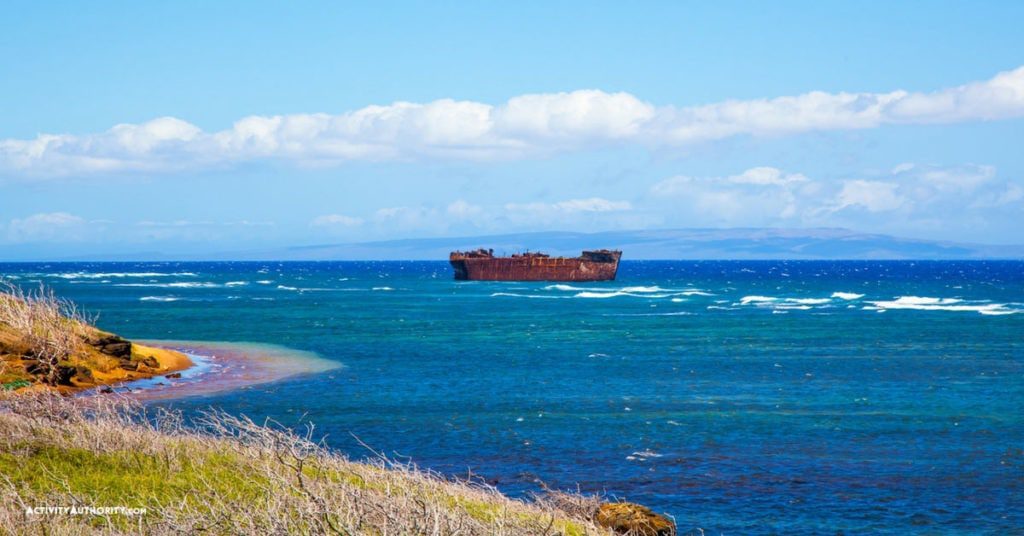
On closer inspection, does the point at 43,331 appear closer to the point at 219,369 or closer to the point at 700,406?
the point at 219,369

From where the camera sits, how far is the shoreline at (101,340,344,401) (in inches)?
1361

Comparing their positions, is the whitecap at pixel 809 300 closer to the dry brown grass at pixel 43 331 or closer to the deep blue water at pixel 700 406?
the deep blue water at pixel 700 406

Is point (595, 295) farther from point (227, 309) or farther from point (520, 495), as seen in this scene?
point (520, 495)

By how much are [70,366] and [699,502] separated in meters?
23.7

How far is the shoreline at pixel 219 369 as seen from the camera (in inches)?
1361

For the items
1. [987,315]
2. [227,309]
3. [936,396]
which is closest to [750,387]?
[936,396]

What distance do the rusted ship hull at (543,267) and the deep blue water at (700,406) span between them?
2726 inches

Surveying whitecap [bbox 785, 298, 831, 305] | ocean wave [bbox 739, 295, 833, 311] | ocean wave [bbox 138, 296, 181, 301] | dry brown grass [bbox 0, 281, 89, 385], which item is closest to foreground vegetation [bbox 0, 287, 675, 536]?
dry brown grass [bbox 0, 281, 89, 385]

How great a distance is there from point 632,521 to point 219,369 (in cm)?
2819

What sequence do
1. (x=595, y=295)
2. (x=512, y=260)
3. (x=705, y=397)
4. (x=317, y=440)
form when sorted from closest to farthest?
(x=317, y=440) → (x=705, y=397) → (x=595, y=295) → (x=512, y=260)

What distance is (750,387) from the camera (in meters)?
36.0

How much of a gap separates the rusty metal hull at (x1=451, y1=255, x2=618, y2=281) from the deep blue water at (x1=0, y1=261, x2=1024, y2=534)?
227 feet

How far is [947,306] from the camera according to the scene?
85062 millimetres

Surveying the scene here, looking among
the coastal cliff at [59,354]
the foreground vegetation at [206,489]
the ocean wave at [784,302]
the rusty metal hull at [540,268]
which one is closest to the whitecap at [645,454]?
the foreground vegetation at [206,489]
